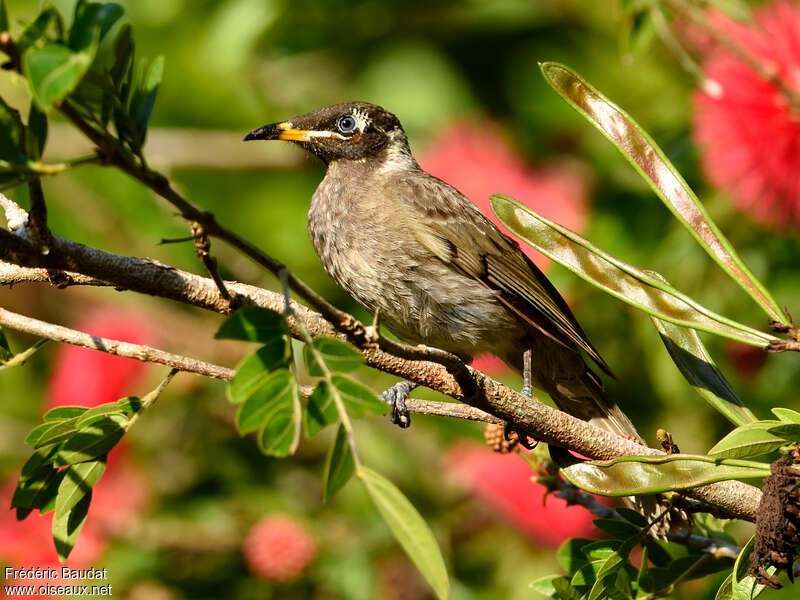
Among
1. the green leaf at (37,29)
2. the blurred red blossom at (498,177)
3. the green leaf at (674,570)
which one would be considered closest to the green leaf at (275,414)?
the green leaf at (37,29)

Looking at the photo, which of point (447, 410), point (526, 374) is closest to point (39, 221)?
point (447, 410)

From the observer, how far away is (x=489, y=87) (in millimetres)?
6656

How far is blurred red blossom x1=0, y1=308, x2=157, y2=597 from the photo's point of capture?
14.1 ft

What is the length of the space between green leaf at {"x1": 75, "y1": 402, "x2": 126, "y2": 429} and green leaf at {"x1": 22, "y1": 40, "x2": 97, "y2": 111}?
89cm

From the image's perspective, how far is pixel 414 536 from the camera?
5.26ft

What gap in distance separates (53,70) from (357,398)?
79 centimetres

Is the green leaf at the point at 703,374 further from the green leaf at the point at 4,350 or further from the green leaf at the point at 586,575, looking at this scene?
the green leaf at the point at 4,350

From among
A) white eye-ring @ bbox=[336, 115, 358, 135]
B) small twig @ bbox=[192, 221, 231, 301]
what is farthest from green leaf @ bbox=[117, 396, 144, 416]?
white eye-ring @ bbox=[336, 115, 358, 135]

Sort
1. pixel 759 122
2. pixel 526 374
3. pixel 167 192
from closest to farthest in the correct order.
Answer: pixel 167 192 → pixel 759 122 → pixel 526 374

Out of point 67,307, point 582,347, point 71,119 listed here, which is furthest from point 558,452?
point 67,307

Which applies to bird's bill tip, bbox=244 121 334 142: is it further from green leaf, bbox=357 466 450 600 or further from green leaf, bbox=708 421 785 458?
green leaf, bbox=357 466 450 600

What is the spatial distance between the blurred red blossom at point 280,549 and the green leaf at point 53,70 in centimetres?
308

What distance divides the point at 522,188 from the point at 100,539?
277cm

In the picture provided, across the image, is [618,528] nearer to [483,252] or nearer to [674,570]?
[674,570]
